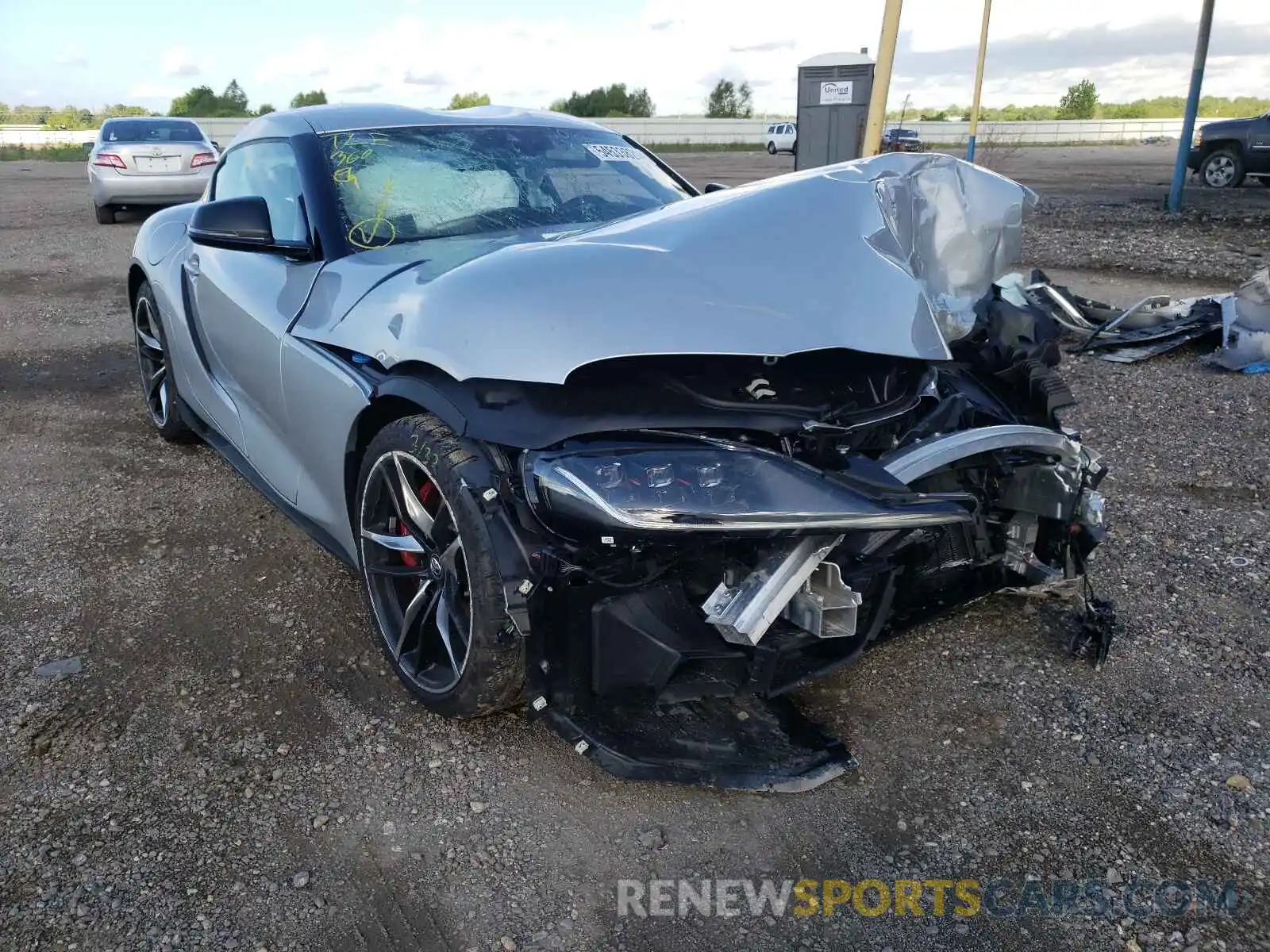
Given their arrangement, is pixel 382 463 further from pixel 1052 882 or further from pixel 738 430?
pixel 1052 882

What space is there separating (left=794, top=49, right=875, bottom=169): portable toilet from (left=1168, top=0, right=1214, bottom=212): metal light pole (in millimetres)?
4676

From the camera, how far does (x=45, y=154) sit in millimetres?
34938

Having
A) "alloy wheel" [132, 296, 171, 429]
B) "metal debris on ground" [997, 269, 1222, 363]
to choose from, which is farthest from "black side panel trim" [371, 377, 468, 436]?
"metal debris on ground" [997, 269, 1222, 363]

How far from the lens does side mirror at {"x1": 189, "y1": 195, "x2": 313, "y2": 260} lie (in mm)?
3191

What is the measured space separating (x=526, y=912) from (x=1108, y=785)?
148cm

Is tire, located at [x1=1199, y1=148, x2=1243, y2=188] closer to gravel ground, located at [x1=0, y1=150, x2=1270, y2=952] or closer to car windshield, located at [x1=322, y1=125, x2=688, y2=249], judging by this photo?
gravel ground, located at [x1=0, y1=150, x2=1270, y2=952]

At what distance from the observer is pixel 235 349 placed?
364 cm

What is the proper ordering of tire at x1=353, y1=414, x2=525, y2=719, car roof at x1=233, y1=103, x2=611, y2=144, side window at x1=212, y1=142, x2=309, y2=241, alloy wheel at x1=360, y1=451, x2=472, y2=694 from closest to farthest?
tire at x1=353, y1=414, x2=525, y2=719 < alloy wheel at x1=360, y1=451, x2=472, y2=694 < side window at x1=212, y1=142, x2=309, y2=241 < car roof at x1=233, y1=103, x2=611, y2=144

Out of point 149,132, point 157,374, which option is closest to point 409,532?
point 157,374

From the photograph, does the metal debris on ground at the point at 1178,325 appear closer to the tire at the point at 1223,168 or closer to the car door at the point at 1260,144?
the car door at the point at 1260,144

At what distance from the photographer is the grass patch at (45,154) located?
107ft

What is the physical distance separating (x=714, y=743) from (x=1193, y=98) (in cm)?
1330

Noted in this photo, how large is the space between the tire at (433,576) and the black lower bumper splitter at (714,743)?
234 mm

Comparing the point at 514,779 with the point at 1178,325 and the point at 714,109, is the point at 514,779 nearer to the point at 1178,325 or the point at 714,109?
the point at 1178,325
